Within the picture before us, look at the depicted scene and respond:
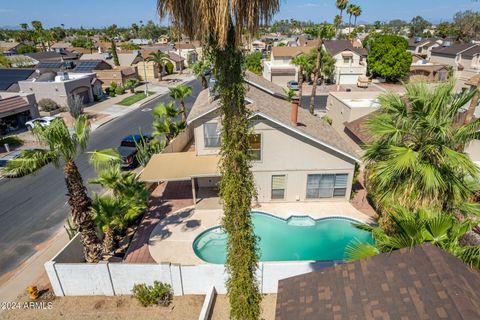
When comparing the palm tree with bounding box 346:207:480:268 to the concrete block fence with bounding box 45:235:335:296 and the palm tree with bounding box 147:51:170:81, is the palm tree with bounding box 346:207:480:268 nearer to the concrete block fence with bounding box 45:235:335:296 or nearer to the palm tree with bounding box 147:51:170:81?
the concrete block fence with bounding box 45:235:335:296

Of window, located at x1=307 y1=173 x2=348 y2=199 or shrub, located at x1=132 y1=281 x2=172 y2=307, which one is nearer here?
shrub, located at x1=132 y1=281 x2=172 y2=307

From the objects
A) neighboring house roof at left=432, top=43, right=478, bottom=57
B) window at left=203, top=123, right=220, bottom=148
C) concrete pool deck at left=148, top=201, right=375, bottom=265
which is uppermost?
neighboring house roof at left=432, top=43, right=478, bottom=57

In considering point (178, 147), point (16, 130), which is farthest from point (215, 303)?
point (16, 130)

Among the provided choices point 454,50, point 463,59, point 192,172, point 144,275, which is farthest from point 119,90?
point 454,50

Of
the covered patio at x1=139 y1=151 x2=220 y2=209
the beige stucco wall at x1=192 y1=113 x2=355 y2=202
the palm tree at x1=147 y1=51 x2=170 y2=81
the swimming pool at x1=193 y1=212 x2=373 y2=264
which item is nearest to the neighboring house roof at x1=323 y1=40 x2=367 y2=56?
the palm tree at x1=147 y1=51 x2=170 y2=81

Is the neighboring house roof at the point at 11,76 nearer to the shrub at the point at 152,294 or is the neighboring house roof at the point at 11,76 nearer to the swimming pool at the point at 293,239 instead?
the swimming pool at the point at 293,239

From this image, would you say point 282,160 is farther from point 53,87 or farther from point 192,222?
point 53,87

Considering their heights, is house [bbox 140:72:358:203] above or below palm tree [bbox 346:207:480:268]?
below
